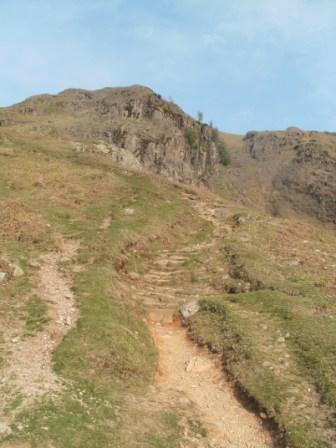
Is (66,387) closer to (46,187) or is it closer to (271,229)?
(271,229)

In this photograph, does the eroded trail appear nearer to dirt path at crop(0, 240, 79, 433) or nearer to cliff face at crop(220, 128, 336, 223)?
dirt path at crop(0, 240, 79, 433)

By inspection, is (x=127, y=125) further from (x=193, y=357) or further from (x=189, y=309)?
(x=193, y=357)

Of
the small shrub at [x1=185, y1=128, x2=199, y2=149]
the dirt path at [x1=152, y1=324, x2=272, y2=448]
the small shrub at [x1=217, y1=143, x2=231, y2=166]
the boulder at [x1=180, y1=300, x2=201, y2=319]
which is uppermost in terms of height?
the small shrub at [x1=185, y1=128, x2=199, y2=149]

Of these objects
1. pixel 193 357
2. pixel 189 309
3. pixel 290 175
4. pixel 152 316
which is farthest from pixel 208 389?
pixel 290 175

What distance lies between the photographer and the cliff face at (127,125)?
82625mm

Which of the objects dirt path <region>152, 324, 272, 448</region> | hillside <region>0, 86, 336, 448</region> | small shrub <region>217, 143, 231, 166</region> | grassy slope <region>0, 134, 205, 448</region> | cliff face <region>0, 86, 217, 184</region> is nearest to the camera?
grassy slope <region>0, 134, 205, 448</region>

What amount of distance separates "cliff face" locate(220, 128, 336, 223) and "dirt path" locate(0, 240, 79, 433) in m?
124

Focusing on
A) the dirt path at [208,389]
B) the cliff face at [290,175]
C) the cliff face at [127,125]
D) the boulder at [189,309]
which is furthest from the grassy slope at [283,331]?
the cliff face at [290,175]

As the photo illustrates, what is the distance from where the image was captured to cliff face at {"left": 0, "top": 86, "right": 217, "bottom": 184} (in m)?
82.6

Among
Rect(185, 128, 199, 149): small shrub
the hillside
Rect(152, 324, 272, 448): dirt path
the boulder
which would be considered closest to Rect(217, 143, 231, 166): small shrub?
Rect(185, 128, 199, 149): small shrub

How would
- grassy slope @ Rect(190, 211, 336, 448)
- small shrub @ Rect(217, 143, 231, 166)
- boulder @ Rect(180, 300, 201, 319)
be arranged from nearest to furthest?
1. grassy slope @ Rect(190, 211, 336, 448)
2. boulder @ Rect(180, 300, 201, 319)
3. small shrub @ Rect(217, 143, 231, 166)

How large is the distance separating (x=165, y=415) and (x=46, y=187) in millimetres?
29250

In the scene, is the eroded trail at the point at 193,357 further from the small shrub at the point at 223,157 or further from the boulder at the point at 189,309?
the small shrub at the point at 223,157

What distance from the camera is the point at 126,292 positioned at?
24266 millimetres
